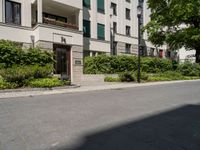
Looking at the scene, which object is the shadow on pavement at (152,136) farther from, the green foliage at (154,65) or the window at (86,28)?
the window at (86,28)

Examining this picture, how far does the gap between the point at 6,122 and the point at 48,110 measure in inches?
71.9

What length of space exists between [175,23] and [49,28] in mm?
17045

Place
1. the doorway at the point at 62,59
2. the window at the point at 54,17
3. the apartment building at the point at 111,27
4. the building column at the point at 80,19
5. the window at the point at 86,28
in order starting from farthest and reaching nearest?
the apartment building at the point at 111,27
the window at the point at 86,28
the building column at the point at 80,19
the window at the point at 54,17
the doorway at the point at 62,59

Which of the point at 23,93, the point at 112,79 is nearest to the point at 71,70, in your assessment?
the point at 112,79

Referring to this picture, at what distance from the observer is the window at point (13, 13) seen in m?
22.0

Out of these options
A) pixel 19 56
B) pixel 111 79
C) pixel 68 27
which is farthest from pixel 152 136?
pixel 68 27

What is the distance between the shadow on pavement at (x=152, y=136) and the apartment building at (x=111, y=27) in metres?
21.6

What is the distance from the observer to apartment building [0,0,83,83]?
71.7 ft

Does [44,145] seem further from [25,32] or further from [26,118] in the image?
[25,32]

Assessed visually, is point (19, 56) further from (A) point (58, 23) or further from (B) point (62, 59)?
(A) point (58, 23)

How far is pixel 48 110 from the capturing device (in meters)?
8.20

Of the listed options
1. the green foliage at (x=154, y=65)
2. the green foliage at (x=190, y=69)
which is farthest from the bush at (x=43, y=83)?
the green foliage at (x=190, y=69)

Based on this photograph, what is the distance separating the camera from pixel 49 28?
22.4 m

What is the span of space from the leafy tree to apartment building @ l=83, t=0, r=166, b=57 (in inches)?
119
